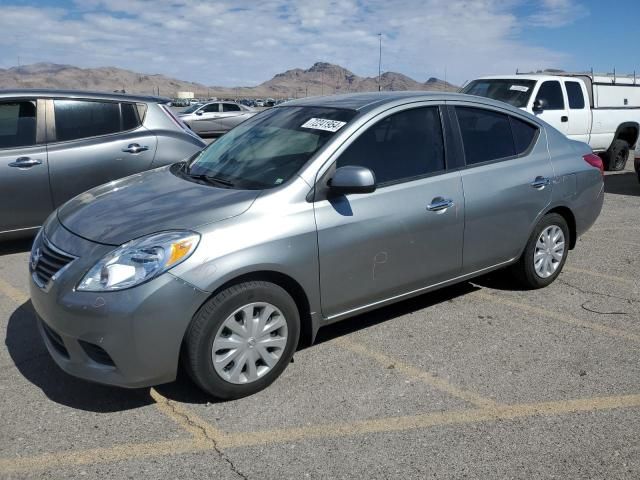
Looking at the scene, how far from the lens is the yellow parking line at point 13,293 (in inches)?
195

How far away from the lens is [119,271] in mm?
3068

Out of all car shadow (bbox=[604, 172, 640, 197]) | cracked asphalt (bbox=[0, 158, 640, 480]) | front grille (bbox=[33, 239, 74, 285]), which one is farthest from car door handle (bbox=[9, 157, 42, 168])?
car shadow (bbox=[604, 172, 640, 197])

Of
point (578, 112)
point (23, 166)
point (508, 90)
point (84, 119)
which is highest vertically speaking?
point (508, 90)

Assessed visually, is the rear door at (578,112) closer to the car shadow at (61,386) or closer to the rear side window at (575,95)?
the rear side window at (575,95)

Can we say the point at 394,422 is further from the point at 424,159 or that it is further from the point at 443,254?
the point at 424,159

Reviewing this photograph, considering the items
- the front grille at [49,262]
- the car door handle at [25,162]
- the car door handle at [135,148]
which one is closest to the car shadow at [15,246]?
the car door handle at [25,162]

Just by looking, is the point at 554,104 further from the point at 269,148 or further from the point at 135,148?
the point at 269,148

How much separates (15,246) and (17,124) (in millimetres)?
1346

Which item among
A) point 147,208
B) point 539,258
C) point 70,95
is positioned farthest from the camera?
point 70,95

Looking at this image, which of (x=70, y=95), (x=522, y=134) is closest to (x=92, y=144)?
(x=70, y=95)

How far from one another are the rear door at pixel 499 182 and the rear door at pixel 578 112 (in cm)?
702

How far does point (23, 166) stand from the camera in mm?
5848

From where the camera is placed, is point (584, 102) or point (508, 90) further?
point (584, 102)

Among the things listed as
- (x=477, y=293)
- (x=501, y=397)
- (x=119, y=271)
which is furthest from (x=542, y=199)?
(x=119, y=271)
